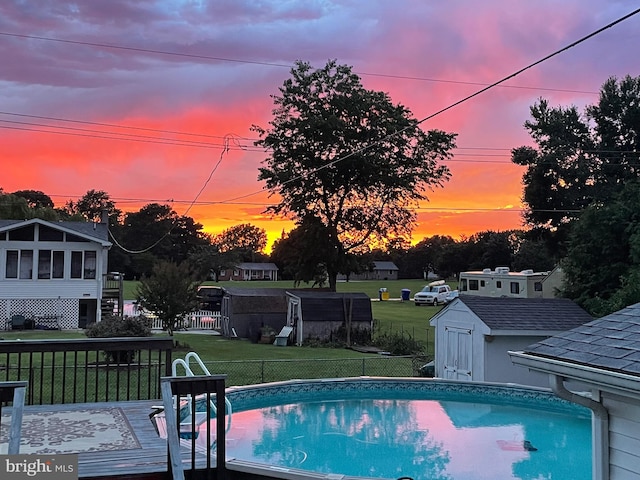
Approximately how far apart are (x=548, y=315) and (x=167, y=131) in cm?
1700

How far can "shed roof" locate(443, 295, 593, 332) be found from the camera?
15875 mm

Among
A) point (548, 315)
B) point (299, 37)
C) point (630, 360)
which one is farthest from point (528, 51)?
point (630, 360)

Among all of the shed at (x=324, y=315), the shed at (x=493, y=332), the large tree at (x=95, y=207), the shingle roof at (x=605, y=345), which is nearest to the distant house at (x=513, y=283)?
the shed at (x=324, y=315)

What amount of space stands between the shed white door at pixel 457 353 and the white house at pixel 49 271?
60.5 ft

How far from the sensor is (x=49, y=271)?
94.5ft

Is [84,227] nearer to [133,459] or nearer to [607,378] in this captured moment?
[133,459]

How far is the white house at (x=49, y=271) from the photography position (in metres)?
28.0

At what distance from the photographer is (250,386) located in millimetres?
13906

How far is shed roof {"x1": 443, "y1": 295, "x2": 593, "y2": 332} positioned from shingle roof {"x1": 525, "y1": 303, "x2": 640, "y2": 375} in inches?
414

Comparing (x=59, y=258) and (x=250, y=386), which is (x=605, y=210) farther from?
(x=59, y=258)

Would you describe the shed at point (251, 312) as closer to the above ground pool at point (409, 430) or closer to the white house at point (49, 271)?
the white house at point (49, 271)

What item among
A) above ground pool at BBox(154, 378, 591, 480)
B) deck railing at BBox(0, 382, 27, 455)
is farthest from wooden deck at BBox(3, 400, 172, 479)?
above ground pool at BBox(154, 378, 591, 480)

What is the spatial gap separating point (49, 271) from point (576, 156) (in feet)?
98.8

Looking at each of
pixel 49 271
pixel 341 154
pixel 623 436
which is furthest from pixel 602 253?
pixel 49 271
